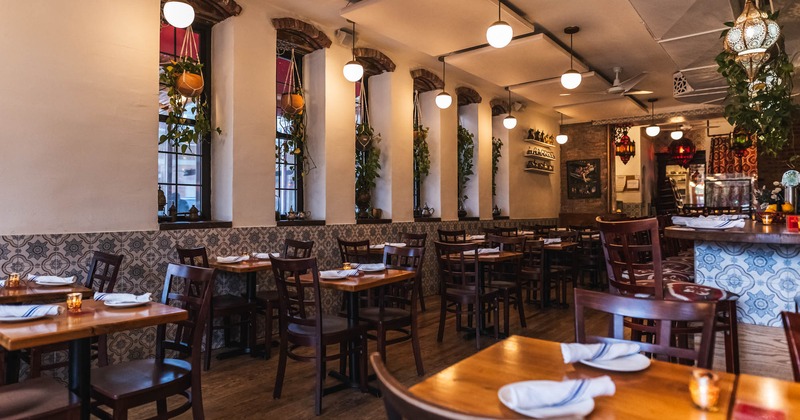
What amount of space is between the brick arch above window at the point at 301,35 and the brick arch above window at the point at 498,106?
441cm

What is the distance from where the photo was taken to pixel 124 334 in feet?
13.5

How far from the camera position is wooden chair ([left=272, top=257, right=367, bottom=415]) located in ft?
10.2

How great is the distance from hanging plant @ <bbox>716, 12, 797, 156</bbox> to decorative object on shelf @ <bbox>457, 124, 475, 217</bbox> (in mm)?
5127

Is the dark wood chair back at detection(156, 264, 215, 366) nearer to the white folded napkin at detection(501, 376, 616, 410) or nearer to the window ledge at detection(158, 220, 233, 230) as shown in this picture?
the white folded napkin at detection(501, 376, 616, 410)

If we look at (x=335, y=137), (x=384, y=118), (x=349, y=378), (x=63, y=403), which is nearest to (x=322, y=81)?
(x=335, y=137)

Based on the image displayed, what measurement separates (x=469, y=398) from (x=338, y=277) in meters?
2.32

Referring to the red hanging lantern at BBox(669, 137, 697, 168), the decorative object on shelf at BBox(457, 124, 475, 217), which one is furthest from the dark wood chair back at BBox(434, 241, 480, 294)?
the red hanging lantern at BBox(669, 137, 697, 168)

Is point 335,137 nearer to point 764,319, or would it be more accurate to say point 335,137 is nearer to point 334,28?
point 334,28

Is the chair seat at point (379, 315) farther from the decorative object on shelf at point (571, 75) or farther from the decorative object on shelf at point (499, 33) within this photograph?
the decorative object on shelf at point (571, 75)

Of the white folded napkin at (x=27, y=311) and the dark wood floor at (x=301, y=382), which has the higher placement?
the white folded napkin at (x=27, y=311)

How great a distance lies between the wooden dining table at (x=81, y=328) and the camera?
1815mm

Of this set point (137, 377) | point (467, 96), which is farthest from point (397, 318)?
point (467, 96)

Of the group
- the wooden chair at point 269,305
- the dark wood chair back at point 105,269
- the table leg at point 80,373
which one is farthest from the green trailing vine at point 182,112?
the table leg at point 80,373

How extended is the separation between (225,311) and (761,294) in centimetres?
384
